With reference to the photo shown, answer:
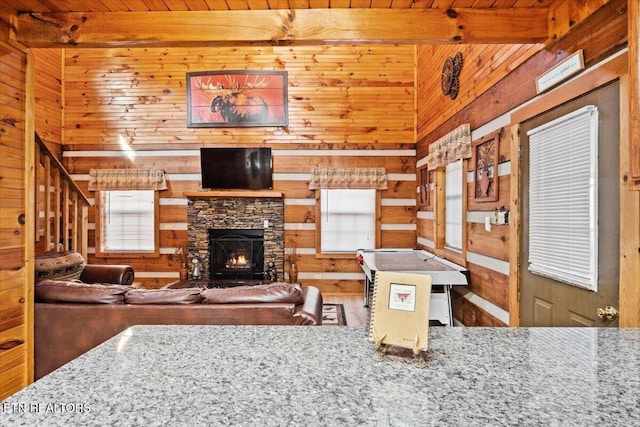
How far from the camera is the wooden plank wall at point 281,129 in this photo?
5797mm

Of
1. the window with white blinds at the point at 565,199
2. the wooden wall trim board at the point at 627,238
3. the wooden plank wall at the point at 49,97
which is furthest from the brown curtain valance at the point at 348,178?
the wooden plank wall at the point at 49,97

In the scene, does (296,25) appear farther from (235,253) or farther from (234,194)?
(235,253)

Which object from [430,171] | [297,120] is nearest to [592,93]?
[430,171]

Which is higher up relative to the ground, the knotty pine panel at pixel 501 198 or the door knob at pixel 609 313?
the knotty pine panel at pixel 501 198

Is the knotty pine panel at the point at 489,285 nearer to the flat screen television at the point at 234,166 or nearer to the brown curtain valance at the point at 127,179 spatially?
the flat screen television at the point at 234,166

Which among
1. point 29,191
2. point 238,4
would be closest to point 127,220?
point 29,191

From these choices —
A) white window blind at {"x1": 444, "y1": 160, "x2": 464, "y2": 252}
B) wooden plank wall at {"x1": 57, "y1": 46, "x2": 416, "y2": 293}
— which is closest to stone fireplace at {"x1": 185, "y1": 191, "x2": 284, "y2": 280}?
wooden plank wall at {"x1": 57, "y1": 46, "x2": 416, "y2": 293}

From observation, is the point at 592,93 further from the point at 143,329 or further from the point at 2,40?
the point at 2,40

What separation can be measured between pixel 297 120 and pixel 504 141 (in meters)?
3.62

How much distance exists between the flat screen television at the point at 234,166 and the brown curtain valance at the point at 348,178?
2.80 ft

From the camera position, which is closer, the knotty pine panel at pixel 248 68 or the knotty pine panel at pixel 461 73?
the knotty pine panel at pixel 461 73

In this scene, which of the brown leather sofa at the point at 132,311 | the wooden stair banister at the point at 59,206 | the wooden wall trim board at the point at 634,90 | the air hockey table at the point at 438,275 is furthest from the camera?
the wooden stair banister at the point at 59,206

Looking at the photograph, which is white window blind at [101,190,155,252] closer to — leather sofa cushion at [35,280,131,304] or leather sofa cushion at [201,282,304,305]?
leather sofa cushion at [35,280,131,304]

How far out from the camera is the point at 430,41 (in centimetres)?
247
